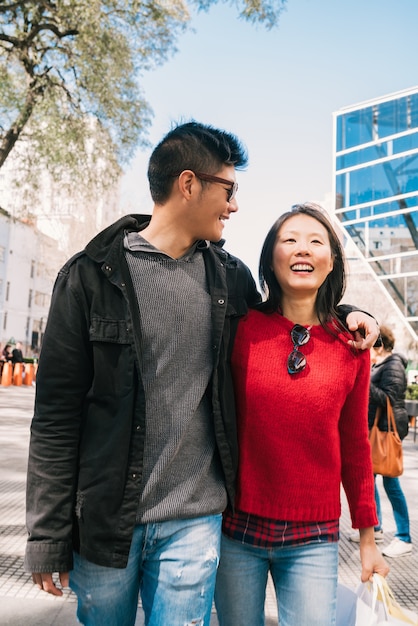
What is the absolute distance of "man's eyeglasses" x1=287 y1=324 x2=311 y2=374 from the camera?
2025 mm

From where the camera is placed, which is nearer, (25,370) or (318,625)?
(318,625)

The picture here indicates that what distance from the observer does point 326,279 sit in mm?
2252

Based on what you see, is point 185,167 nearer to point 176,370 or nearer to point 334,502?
point 176,370

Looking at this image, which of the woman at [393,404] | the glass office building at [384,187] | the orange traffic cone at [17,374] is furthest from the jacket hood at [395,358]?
A: the glass office building at [384,187]

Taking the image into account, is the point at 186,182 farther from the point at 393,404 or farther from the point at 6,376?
the point at 6,376

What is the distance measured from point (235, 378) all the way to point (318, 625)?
2.59 feet

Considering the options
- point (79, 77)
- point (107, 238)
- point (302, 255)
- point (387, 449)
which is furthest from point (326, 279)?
point (79, 77)

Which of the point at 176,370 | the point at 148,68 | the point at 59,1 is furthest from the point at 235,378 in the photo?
the point at 148,68

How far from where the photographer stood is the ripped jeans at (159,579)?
5.82ft

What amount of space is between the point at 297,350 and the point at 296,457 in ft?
1.14

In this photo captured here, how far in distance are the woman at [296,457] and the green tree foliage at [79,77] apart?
10002mm

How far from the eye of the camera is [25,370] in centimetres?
2428

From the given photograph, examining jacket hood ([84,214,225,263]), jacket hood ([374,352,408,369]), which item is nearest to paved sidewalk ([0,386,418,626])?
jacket hood ([374,352,408,369])

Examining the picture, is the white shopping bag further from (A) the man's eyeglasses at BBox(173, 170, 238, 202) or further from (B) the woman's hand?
(A) the man's eyeglasses at BBox(173, 170, 238, 202)
